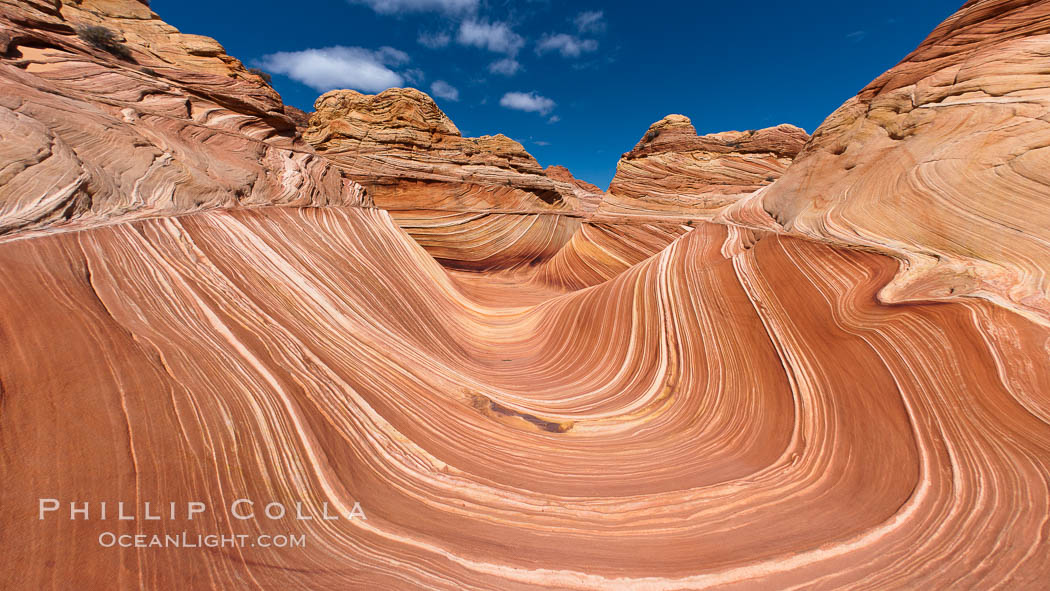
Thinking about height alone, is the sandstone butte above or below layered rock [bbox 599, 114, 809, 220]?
below

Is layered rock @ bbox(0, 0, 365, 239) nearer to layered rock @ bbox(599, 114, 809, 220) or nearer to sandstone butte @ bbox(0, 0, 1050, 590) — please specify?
sandstone butte @ bbox(0, 0, 1050, 590)

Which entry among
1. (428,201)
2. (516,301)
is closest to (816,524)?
(516,301)

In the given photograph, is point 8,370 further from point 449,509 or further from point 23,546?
point 449,509

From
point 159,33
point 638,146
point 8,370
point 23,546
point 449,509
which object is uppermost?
point 159,33

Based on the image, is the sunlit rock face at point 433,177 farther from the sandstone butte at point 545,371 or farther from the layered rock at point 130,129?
the sandstone butte at point 545,371

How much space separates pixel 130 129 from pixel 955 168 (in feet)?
19.4

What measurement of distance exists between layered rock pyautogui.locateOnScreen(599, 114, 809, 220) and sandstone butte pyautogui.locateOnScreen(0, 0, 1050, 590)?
3641 millimetres

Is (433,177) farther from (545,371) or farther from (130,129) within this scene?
(545,371)

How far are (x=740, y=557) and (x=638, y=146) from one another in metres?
9.57

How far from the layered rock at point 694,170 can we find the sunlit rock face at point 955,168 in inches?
153

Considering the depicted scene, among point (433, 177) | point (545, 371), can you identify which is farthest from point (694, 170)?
point (545, 371)

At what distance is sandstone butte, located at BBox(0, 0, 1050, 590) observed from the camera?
1.14 meters

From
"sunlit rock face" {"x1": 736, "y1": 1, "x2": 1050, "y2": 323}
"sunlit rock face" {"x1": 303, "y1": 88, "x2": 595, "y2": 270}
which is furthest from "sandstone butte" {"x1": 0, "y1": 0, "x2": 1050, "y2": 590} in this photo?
"sunlit rock face" {"x1": 303, "y1": 88, "x2": 595, "y2": 270}

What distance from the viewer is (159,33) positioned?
18.9 feet
